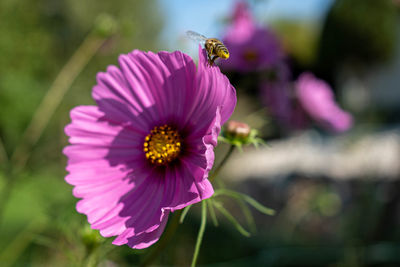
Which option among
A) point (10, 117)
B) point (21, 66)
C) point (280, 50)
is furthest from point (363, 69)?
point (280, 50)

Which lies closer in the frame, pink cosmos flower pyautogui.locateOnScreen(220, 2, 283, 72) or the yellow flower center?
the yellow flower center

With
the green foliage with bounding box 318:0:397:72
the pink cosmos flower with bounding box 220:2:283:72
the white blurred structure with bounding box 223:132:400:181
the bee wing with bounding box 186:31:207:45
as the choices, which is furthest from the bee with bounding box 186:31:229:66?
the green foliage with bounding box 318:0:397:72

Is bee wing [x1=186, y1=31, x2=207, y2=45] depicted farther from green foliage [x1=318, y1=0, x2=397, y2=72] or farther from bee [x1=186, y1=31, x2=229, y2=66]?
green foliage [x1=318, y1=0, x2=397, y2=72]

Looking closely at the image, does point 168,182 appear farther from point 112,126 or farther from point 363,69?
point 363,69

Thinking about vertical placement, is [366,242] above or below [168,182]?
below

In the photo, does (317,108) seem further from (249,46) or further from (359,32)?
(359,32)

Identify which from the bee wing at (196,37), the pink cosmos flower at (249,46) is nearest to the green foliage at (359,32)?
the pink cosmos flower at (249,46)

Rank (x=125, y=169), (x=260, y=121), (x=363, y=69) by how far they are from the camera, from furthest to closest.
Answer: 1. (x=363, y=69)
2. (x=260, y=121)
3. (x=125, y=169)
